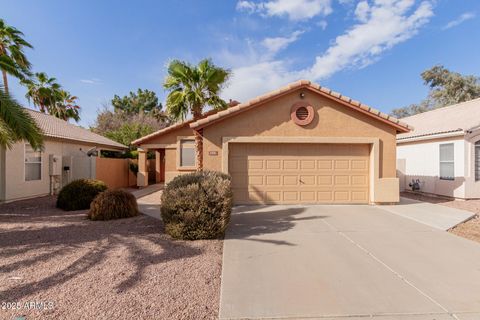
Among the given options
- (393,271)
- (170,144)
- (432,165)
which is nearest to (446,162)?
(432,165)

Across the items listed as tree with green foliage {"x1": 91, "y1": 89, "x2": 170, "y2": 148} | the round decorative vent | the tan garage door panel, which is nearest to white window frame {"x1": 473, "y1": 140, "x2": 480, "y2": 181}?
the tan garage door panel

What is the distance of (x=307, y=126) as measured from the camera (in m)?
10.4

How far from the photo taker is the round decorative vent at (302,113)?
1032 centimetres

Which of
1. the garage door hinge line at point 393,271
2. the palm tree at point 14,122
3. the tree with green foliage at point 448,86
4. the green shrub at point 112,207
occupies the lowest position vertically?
the garage door hinge line at point 393,271

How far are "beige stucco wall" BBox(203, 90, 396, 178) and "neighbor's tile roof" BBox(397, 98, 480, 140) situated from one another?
450 cm

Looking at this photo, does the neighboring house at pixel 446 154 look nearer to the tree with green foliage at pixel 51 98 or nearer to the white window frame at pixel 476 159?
the white window frame at pixel 476 159

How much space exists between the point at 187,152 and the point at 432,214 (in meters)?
12.4

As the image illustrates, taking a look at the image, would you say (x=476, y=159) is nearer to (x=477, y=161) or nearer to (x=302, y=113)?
(x=477, y=161)

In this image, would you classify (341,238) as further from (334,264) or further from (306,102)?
(306,102)

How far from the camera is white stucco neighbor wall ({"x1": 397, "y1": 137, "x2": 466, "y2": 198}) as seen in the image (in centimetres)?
1198

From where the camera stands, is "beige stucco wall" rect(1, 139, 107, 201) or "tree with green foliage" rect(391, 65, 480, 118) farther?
"tree with green foliage" rect(391, 65, 480, 118)

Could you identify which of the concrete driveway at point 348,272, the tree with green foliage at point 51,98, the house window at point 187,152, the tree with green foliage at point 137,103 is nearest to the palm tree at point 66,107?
the tree with green foliage at point 51,98

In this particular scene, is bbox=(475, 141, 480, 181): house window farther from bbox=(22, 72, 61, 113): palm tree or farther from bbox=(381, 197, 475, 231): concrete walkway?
bbox=(22, 72, 61, 113): palm tree

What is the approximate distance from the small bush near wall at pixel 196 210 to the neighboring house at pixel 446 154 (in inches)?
362
